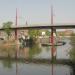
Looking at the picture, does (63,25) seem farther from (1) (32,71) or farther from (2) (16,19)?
(1) (32,71)

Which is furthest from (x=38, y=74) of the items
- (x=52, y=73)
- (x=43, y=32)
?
(x=43, y=32)

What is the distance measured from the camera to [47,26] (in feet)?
259

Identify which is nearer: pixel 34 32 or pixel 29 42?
pixel 29 42

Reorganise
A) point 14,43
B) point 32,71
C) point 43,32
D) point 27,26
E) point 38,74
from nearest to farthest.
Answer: point 38,74 → point 32,71 → point 27,26 → point 14,43 → point 43,32

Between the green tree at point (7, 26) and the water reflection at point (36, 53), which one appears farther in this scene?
the green tree at point (7, 26)

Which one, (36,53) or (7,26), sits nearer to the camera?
(36,53)

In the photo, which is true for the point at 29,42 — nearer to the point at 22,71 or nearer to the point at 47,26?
the point at 47,26

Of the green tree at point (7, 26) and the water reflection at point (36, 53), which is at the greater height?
the green tree at point (7, 26)

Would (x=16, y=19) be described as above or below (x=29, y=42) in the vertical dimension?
above

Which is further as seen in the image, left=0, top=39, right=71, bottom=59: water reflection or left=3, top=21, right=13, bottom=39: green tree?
left=3, top=21, right=13, bottom=39: green tree

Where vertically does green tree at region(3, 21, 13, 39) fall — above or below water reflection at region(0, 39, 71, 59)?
above

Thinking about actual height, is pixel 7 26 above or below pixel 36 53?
above

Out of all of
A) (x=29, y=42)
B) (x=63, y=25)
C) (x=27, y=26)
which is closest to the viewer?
(x=63, y=25)

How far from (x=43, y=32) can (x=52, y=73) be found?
376 feet
